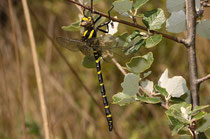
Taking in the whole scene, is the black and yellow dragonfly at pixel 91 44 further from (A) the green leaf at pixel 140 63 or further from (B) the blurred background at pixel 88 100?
(B) the blurred background at pixel 88 100

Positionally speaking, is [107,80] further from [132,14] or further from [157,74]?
[132,14]

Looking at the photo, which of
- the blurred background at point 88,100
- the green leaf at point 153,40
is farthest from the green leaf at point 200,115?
the blurred background at point 88,100

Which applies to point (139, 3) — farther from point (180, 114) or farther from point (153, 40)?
point (180, 114)

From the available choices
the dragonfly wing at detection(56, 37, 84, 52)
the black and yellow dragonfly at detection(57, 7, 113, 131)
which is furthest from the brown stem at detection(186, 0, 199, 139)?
the dragonfly wing at detection(56, 37, 84, 52)

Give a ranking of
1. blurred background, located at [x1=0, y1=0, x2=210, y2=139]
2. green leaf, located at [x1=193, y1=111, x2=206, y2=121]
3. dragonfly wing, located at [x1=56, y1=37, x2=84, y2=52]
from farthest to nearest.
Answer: blurred background, located at [x1=0, y1=0, x2=210, y2=139] → dragonfly wing, located at [x1=56, y1=37, x2=84, y2=52] → green leaf, located at [x1=193, y1=111, x2=206, y2=121]

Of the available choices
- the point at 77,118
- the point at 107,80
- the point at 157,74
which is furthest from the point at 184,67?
the point at 77,118

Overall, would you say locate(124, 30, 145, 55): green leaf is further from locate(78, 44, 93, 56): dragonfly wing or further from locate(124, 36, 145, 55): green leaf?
locate(78, 44, 93, 56): dragonfly wing
